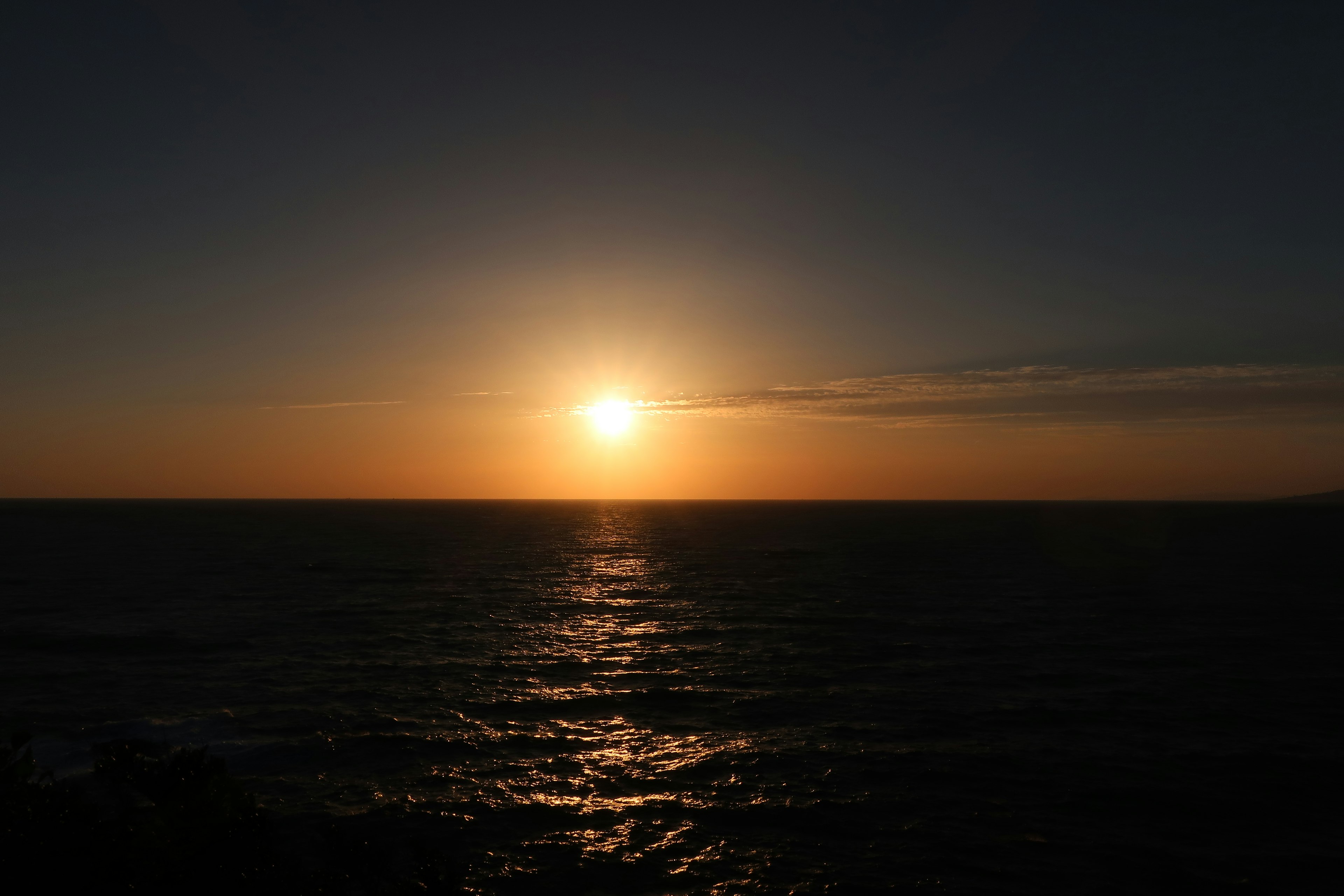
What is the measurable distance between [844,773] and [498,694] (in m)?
15.5

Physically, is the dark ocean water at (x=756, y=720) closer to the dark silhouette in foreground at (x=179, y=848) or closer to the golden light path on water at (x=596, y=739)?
the golden light path on water at (x=596, y=739)

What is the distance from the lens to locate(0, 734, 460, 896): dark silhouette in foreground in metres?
14.0

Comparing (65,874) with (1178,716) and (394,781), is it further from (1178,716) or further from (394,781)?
(1178,716)

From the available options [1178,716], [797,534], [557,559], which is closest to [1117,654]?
[1178,716]

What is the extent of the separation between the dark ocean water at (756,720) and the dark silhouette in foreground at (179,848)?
3648 mm

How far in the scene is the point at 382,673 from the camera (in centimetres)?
3625

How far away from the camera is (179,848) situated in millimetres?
14508

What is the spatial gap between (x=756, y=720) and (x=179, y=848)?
1935 cm

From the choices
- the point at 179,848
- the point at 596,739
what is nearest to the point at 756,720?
the point at 596,739

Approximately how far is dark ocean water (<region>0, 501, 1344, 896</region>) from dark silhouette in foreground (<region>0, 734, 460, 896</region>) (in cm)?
365

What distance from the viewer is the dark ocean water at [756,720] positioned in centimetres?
1911

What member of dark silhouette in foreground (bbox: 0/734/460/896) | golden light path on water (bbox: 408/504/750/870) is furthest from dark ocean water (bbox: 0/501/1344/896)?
dark silhouette in foreground (bbox: 0/734/460/896)

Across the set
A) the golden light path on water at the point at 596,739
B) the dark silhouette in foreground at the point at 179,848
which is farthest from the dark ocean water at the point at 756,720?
the dark silhouette in foreground at the point at 179,848

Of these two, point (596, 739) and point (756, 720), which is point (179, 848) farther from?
point (756, 720)
